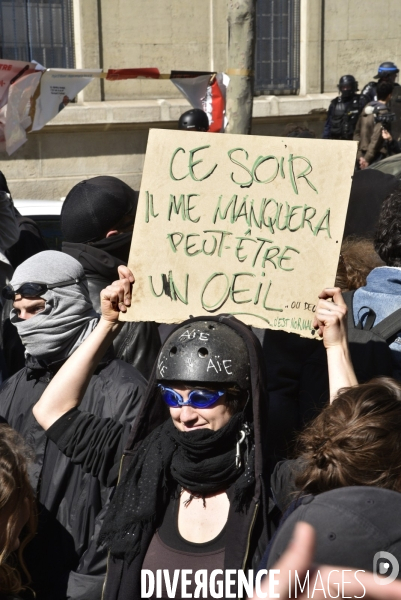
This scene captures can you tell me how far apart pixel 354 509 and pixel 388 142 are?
9553mm

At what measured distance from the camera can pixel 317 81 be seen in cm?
1461

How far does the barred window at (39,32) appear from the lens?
41.7ft

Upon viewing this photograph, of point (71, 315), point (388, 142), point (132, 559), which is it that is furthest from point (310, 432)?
point (388, 142)

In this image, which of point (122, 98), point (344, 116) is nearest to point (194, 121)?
point (344, 116)

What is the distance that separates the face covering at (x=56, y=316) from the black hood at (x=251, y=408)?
0.60 meters

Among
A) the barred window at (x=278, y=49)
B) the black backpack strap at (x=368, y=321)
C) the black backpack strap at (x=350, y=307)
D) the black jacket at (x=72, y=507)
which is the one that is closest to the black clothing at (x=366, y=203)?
the black backpack strap at (x=350, y=307)

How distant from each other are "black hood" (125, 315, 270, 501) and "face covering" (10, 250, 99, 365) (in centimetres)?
60

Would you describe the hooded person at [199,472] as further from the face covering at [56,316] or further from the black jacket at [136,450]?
the face covering at [56,316]

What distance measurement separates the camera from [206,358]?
2359mm

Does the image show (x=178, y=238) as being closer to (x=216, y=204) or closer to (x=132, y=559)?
(x=216, y=204)

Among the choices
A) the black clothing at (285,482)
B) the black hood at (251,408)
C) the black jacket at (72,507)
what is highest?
the black hood at (251,408)

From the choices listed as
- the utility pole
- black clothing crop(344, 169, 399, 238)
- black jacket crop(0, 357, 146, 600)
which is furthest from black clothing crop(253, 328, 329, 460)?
the utility pole

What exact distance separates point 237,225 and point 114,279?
1316mm

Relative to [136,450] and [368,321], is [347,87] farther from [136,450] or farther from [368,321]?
[136,450]
